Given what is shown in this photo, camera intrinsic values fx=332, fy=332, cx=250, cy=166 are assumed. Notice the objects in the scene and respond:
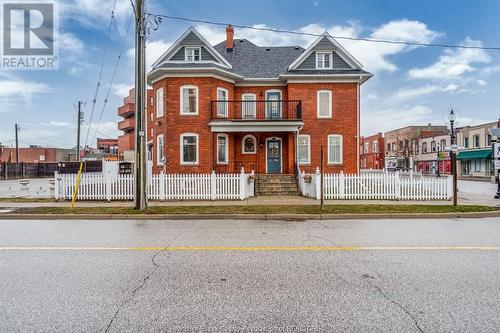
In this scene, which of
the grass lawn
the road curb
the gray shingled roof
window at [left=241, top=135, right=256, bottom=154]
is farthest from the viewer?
the gray shingled roof

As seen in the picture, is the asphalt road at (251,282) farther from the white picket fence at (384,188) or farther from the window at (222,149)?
the window at (222,149)

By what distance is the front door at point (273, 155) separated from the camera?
21578 millimetres

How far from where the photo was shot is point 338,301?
3.93 meters

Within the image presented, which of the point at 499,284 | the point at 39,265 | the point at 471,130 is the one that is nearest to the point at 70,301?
the point at 39,265

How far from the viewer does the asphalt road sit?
346cm

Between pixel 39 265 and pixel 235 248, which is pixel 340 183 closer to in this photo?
pixel 235 248

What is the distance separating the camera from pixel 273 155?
2166cm

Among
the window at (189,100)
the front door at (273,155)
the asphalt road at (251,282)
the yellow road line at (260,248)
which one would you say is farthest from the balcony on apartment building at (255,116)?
the yellow road line at (260,248)

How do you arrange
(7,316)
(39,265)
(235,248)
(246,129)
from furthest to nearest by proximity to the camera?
(246,129)
(235,248)
(39,265)
(7,316)

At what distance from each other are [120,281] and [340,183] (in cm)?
1219

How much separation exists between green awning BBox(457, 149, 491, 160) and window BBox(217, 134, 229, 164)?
36209mm

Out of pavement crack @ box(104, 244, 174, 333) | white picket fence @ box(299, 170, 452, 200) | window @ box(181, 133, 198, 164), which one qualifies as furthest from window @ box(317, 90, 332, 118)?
pavement crack @ box(104, 244, 174, 333)

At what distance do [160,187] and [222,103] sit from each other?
25.4 ft

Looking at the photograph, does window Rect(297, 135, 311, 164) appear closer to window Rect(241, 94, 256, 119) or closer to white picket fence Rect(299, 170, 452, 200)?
window Rect(241, 94, 256, 119)
